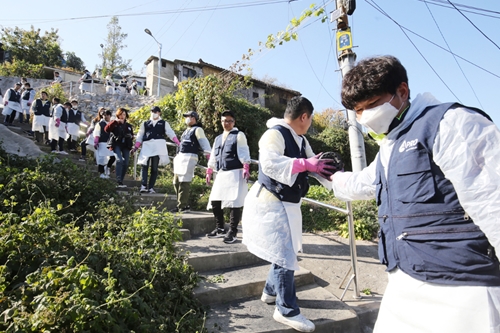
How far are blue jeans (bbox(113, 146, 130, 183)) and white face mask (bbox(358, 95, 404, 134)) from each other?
5.48 metres

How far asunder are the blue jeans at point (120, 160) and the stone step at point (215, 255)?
2.71 metres

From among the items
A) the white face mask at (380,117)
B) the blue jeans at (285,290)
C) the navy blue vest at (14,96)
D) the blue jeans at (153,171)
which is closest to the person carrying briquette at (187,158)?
the blue jeans at (153,171)

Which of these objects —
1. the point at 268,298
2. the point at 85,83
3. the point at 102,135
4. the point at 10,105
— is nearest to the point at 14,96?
the point at 10,105

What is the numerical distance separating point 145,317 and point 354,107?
1.87m

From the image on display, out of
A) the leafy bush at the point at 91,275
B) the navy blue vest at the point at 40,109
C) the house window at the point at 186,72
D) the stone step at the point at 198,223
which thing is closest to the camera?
the leafy bush at the point at 91,275

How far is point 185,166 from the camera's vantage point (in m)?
5.30

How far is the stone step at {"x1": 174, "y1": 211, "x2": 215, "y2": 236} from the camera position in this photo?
186 inches

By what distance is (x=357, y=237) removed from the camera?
570 cm

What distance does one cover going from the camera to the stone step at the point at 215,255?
11.8ft

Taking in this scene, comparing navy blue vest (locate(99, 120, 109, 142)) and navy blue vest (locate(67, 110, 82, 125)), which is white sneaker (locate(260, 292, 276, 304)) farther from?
navy blue vest (locate(67, 110, 82, 125))

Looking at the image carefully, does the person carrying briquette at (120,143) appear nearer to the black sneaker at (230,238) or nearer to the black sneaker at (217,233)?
the black sneaker at (217,233)

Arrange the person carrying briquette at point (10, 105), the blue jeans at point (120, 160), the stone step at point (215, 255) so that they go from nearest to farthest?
the stone step at point (215, 255) < the blue jeans at point (120, 160) < the person carrying briquette at point (10, 105)

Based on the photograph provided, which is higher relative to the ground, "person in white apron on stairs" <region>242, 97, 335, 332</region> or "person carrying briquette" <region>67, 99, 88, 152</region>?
"person carrying briquette" <region>67, 99, 88, 152</region>

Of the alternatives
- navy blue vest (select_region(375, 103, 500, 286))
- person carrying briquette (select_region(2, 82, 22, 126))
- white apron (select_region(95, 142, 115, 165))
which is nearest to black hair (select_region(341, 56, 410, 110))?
navy blue vest (select_region(375, 103, 500, 286))
